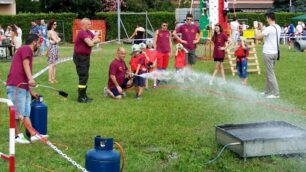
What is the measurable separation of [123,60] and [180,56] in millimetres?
2696

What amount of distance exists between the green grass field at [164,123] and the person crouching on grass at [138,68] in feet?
0.78

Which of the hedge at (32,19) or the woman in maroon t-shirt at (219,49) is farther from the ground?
the hedge at (32,19)

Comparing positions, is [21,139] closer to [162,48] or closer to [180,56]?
[162,48]

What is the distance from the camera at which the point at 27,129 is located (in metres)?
7.55

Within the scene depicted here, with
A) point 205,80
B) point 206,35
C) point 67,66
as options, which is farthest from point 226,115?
point 206,35

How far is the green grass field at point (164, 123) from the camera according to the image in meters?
6.55

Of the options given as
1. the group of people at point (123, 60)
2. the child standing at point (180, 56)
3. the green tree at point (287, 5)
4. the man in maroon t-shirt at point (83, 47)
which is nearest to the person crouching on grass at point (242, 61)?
the group of people at point (123, 60)

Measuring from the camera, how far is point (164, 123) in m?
9.02

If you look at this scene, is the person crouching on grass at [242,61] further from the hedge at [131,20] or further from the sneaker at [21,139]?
the hedge at [131,20]

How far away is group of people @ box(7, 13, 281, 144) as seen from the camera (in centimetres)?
732

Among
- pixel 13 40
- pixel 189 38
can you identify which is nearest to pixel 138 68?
pixel 189 38

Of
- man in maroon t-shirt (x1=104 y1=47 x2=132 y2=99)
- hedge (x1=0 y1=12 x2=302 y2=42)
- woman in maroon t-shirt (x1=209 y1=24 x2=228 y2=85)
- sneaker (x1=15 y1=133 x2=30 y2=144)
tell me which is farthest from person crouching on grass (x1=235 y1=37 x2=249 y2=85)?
hedge (x1=0 y1=12 x2=302 y2=42)

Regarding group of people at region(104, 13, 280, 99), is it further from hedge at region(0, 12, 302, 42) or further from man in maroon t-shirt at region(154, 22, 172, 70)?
hedge at region(0, 12, 302, 42)

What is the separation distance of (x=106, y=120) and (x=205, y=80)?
20.4ft
